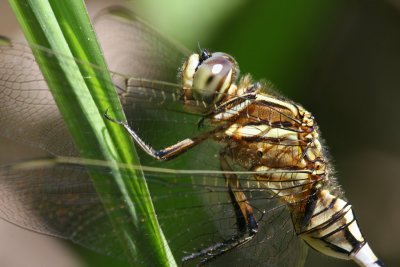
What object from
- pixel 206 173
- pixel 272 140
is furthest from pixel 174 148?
pixel 272 140

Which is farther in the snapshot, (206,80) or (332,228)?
(332,228)

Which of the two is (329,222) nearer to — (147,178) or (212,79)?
(212,79)

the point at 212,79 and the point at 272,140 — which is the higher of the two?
the point at 212,79

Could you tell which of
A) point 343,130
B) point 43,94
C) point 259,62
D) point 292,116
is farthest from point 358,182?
point 43,94

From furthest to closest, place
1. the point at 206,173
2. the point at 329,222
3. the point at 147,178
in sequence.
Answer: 1. the point at 329,222
2. the point at 206,173
3. the point at 147,178

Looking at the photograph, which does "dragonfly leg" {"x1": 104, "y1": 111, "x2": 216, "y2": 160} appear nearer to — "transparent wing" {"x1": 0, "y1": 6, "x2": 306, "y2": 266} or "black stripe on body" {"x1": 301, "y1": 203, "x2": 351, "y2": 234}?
"transparent wing" {"x1": 0, "y1": 6, "x2": 306, "y2": 266}

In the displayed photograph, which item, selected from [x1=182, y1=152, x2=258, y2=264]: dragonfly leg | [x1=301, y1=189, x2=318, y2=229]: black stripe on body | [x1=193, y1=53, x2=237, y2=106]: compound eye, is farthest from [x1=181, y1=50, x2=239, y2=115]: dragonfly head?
[x1=301, y1=189, x2=318, y2=229]: black stripe on body
